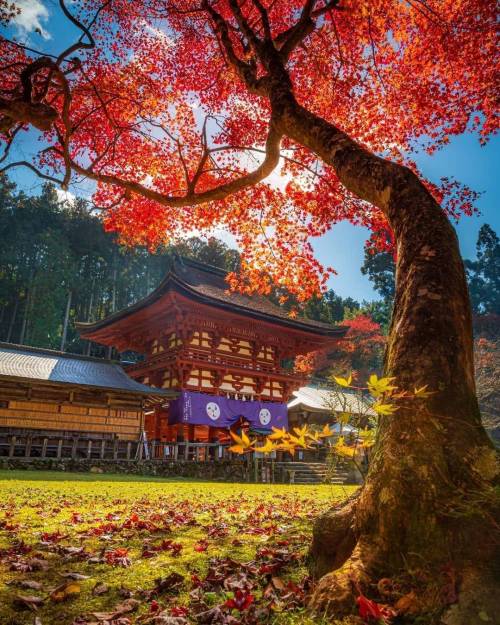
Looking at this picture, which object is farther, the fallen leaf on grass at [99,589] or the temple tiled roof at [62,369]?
the temple tiled roof at [62,369]

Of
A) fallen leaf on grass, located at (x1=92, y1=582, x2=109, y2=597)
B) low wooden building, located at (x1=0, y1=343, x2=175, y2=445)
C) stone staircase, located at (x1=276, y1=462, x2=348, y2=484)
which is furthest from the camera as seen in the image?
stone staircase, located at (x1=276, y1=462, x2=348, y2=484)

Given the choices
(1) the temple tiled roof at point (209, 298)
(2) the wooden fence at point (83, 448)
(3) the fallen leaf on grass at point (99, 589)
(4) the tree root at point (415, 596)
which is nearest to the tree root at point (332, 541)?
(4) the tree root at point (415, 596)

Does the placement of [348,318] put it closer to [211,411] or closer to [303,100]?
[211,411]

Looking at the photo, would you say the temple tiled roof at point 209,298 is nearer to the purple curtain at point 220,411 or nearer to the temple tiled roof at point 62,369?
the temple tiled roof at point 62,369

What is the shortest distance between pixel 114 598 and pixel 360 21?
11.5 m

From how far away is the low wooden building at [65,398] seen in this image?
50.8 ft

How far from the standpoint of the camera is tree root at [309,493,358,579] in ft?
7.73

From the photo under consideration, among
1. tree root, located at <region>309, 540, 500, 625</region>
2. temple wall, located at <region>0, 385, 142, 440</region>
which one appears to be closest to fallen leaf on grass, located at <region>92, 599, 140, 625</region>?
tree root, located at <region>309, 540, 500, 625</region>

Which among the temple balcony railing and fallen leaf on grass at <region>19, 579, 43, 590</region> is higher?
the temple balcony railing

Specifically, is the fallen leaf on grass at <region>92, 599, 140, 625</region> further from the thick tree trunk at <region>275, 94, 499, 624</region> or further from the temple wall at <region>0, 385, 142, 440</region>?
the temple wall at <region>0, 385, 142, 440</region>

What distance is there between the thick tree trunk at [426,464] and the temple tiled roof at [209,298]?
15829mm

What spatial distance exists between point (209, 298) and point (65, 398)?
7.55m

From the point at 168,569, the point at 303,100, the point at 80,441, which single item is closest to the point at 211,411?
the point at 80,441

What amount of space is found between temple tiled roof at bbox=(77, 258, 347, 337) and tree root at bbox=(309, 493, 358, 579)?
16.1m
